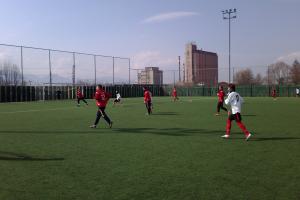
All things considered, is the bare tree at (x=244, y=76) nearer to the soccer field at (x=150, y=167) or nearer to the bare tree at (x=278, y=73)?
the bare tree at (x=278, y=73)

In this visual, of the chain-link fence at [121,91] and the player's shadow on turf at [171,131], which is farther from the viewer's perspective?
the chain-link fence at [121,91]

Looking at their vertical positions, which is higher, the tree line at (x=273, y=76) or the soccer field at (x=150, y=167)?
the tree line at (x=273, y=76)

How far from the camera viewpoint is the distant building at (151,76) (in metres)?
78.1

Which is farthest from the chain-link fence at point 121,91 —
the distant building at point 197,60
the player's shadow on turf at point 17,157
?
the player's shadow on turf at point 17,157

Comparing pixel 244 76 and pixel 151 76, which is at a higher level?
pixel 151 76

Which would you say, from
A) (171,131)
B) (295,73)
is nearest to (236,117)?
(171,131)

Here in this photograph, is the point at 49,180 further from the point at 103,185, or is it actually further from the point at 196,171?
the point at 196,171

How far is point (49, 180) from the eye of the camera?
21.6 feet

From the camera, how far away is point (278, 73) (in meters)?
70.6

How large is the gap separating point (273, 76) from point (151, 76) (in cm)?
2671

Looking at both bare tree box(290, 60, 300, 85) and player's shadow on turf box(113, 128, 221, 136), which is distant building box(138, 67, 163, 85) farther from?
player's shadow on turf box(113, 128, 221, 136)

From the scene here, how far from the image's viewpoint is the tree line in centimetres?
6869

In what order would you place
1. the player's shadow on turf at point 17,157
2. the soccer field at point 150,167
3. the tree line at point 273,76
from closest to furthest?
1. the soccer field at point 150,167
2. the player's shadow on turf at point 17,157
3. the tree line at point 273,76

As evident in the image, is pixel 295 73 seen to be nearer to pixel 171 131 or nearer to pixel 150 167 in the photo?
pixel 171 131
